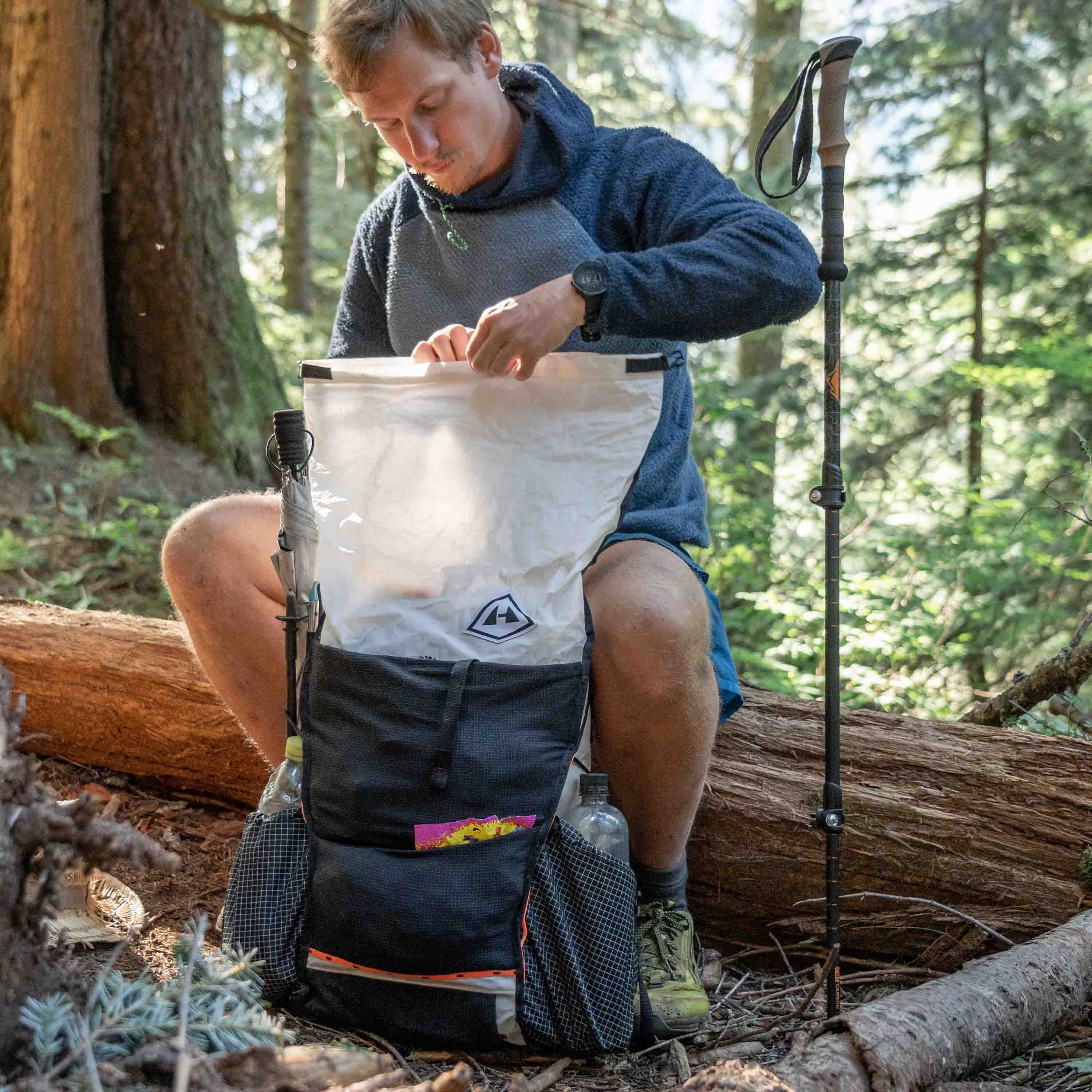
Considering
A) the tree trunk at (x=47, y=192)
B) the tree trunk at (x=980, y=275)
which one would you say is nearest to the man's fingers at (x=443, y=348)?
the tree trunk at (x=47, y=192)

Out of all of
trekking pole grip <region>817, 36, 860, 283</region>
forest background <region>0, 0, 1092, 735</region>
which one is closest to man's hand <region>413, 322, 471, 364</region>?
trekking pole grip <region>817, 36, 860, 283</region>

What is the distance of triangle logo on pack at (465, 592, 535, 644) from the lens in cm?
192

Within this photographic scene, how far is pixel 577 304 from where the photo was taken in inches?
76.1

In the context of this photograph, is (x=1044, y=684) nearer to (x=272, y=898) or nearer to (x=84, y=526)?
(x=272, y=898)

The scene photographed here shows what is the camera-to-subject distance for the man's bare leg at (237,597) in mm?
2211

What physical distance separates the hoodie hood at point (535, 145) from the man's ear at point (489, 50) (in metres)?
0.09

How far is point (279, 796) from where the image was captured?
199 centimetres

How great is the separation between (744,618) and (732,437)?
1622 millimetres

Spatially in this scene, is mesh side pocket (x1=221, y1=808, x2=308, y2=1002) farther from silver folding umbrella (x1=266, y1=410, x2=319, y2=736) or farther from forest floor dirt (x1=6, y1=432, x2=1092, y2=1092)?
silver folding umbrella (x1=266, y1=410, x2=319, y2=736)

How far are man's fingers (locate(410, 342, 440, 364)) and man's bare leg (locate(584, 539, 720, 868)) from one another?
540 millimetres

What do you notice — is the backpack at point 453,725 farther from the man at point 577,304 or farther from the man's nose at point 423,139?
the man's nose at point 423,139

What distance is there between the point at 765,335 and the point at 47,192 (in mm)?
5208

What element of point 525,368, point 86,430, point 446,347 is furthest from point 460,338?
point 86,430

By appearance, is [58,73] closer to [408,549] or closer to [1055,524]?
[408,549]
